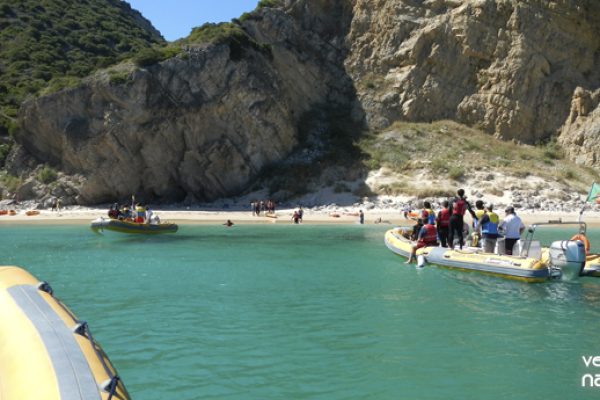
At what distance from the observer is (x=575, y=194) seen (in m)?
32.9

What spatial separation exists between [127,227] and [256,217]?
996 cm

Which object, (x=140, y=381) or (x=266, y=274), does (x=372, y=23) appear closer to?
(x=266, y=274)

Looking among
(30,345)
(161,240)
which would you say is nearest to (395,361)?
(30,345)

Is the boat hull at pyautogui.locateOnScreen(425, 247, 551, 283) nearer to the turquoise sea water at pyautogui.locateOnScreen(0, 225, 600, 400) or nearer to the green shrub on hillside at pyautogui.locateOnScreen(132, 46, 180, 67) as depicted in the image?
the turquoise sea water at pyautogui.locateOnScreen(0, 225, 600, 400)

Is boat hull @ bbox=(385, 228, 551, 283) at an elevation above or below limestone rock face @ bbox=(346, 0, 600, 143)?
below

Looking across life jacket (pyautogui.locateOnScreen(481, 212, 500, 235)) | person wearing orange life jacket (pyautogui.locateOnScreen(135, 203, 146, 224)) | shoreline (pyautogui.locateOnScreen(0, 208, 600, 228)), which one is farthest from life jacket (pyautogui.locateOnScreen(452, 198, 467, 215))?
shoreline (pyautogui.locateOnScreen(0, 208, 600, 228))

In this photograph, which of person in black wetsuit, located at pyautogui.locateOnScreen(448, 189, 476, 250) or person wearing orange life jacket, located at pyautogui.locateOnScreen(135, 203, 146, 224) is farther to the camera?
person wearing orange life jacket, located at pyautogui.locateOnScreen(135, 203, 146, 224)

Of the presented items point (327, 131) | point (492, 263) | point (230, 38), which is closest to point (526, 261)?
point (492, 263)

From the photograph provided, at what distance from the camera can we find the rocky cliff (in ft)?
117

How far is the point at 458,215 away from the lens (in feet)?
43.0

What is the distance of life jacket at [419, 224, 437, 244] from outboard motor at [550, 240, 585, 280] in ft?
11.3

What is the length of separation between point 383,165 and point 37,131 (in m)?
24.8

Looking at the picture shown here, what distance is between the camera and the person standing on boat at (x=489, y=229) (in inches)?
484

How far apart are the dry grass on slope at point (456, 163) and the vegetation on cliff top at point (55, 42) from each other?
864 inches
